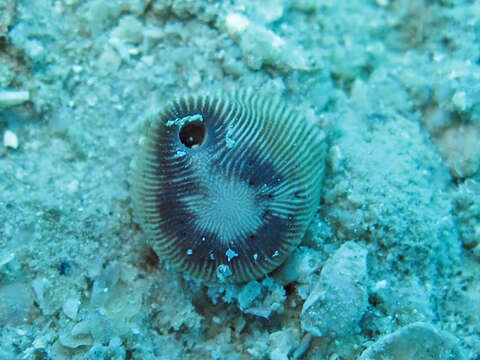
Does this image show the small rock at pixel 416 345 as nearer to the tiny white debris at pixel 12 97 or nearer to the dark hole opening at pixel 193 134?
the dark hole opening at pixel 193 134

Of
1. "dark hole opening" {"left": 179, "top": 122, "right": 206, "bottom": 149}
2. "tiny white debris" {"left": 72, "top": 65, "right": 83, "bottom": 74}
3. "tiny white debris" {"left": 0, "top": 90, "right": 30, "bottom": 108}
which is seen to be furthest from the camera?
"tiny white debris" {"left": 72, "top": 65, "right": 83, "bottom": 74}

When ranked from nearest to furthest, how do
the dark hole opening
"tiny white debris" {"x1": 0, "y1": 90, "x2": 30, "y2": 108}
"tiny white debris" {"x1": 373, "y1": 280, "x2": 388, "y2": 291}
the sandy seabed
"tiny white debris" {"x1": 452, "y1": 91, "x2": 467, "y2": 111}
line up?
the sandy seabed
"tiny white debris" {"x1": 373, "y1": 280, "x2": 388, "y2": 291}
the dark hole opening
"tiny white debris" {"x1": 0, "y1": 90, "x2": 30, "y2": 108}
"tiny white debris" {"x1": 452, "y1": 91, "x2": 467, "y2": 111}

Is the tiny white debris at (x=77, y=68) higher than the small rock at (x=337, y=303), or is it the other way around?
the tiny white debris at (x=77, y=68)

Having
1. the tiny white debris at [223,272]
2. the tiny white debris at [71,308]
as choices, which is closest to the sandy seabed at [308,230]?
the tiny white debris at [71,308]

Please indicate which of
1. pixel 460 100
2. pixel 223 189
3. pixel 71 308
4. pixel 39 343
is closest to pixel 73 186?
pixel 71 308

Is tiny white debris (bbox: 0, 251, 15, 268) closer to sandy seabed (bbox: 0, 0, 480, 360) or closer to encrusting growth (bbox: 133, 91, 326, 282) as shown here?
sandy seabed (bbox: 0, 0, 480, 360)

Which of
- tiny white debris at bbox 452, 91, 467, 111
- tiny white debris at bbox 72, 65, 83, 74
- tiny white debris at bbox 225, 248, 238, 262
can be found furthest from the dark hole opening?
tiny white debris at bbox 452, 91, 467, 111

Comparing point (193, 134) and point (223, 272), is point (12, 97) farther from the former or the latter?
point (223, 272)
